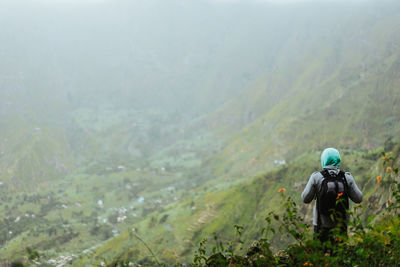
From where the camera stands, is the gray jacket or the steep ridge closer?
the gray jacket

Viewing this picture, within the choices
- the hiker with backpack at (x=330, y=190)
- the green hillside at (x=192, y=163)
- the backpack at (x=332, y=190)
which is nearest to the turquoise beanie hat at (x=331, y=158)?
the hiker with backpack at (x=330, y=190)

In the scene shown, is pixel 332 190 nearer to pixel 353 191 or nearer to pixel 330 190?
pixel 330 190

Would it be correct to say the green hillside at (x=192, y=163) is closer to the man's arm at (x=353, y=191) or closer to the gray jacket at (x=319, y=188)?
the gray jacket at (x=319, y=188)

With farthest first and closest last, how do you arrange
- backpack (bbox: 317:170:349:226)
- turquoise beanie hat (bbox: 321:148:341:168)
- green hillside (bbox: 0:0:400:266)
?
green hillside (bbox: 0:0:400:266), turquoise beanie hat (bbox: 321:148:341:168), backpack (bbox: 317:170:349:226)

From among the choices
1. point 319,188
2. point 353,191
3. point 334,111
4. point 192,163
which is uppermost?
point 334,111

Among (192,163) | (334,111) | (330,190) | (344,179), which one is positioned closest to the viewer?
(330,190)

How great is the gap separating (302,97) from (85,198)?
105960mm

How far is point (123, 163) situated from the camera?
168m

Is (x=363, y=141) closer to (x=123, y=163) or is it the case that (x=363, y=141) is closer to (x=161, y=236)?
(x=161, y=236)

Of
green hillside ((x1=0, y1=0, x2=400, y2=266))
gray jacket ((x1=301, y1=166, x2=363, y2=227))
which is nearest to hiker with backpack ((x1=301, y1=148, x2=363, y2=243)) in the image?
gray jacket ((x1=301, y1=166, x2=363, y2=227))

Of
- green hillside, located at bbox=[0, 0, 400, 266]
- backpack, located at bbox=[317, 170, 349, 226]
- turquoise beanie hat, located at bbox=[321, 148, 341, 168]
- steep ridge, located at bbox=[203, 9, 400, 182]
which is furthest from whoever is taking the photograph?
steep ridge, located at bbox=[203, 9, 400, 182]

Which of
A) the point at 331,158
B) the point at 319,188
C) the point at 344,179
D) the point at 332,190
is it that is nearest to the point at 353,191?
the point at 344,179

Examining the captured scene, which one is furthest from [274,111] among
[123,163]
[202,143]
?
[123,163]

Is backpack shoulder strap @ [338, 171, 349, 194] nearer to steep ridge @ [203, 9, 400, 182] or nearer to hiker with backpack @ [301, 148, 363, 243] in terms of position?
hiker with backpack @ [301, 148, 363, 243]
